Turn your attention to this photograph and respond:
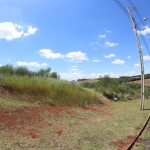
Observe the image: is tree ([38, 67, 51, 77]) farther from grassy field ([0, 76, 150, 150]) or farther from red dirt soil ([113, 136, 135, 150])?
red dirt soil ([113, 136, 135, 150])

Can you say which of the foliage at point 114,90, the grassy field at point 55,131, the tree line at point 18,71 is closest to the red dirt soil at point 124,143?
→ the grassy field at point 55,131

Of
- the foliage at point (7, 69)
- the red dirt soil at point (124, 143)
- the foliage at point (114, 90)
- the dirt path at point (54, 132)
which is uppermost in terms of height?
the foliage at point (7, 69)

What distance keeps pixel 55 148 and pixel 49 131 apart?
5.15ft

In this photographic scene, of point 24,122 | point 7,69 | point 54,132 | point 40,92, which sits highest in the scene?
point 7,69

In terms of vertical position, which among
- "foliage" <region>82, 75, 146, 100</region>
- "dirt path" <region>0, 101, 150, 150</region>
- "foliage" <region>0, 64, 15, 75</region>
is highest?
"foliage" <region>0, 64, 15, 75</region>

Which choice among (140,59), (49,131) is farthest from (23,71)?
(49,131)

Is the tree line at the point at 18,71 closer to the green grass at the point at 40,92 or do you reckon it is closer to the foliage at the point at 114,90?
the green grass at the point at 40,92

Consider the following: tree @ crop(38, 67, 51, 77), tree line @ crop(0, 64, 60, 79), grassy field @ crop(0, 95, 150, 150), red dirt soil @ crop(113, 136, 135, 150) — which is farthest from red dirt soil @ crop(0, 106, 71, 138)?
tree @ crop(38, 67, 51, 77)

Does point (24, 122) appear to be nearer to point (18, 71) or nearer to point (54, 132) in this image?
point (54, 132)

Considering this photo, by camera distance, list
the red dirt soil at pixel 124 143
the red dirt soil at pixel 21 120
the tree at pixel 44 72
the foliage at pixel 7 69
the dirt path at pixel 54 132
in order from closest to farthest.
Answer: the dirt path at pixel 54 132, the red dirt soil at pixel 124 143, the red dirt soil at pixel 21 120, the foliage at pixel 7 69, the tree at pixel 44 72

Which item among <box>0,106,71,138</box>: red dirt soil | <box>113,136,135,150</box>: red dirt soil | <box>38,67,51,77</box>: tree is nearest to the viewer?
<box>113,136,135,150</box>: red dirt soil

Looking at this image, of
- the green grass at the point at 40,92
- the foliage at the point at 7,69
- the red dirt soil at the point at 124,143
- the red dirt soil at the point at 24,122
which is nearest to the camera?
the red dirt soil at the point at 124,143

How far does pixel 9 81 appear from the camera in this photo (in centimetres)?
1389

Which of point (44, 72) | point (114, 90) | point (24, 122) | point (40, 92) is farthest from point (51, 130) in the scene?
point (114, 90)
